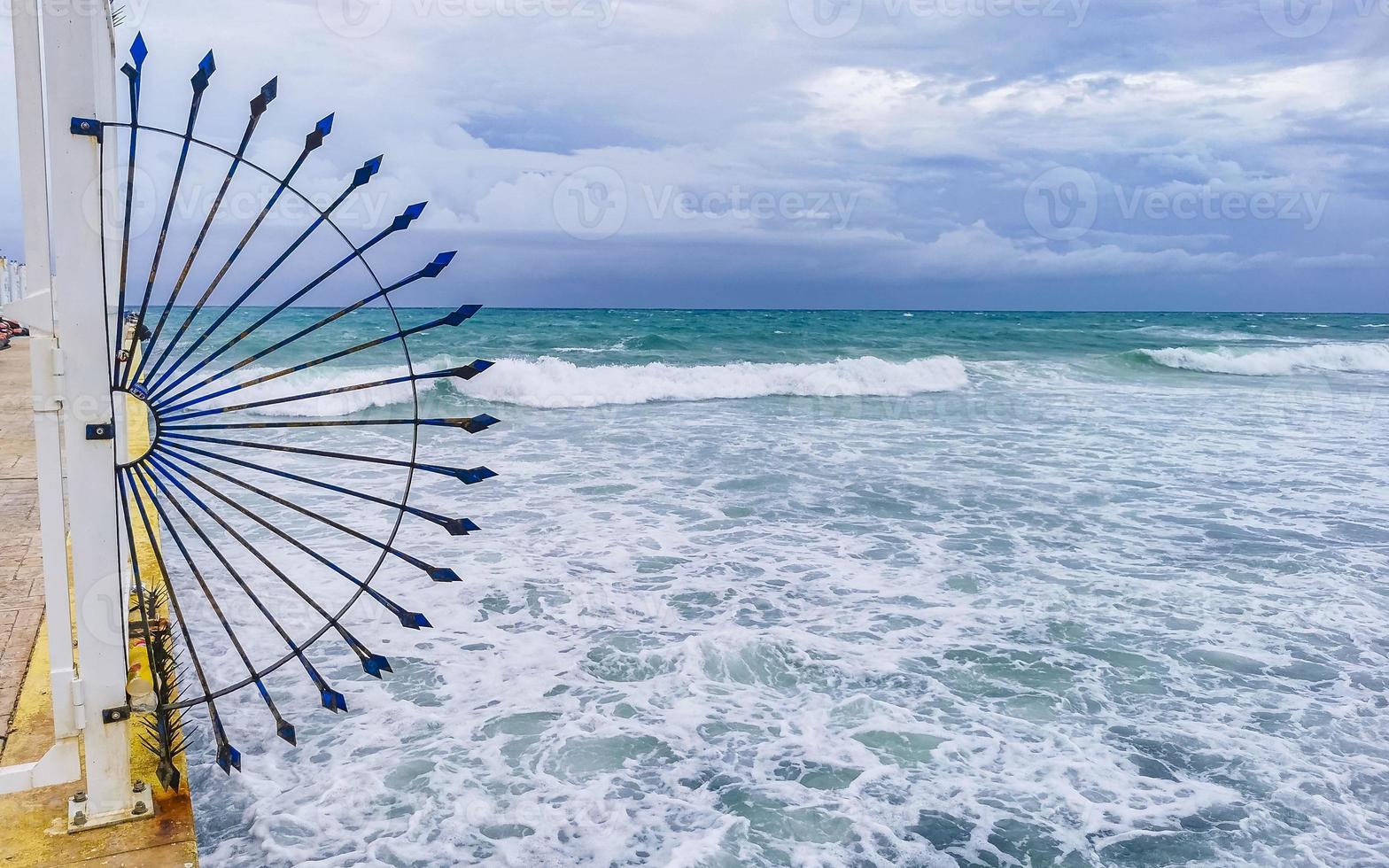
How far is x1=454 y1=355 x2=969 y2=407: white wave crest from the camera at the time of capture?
1717 centimetres

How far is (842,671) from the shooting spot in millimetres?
4664


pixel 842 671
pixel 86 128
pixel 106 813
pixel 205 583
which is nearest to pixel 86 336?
pixel 86 128

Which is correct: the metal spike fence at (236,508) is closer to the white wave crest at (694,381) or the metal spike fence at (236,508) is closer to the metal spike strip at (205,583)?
the metal spike strip at (205,583)

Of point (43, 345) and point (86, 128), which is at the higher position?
point (86, 128)

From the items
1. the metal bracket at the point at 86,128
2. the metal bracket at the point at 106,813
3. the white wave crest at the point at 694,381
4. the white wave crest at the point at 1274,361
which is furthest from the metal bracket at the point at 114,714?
the white wave crest at the point at 1274,361

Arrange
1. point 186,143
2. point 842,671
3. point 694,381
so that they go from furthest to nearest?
point 694,381
point 842,671
point 186,143

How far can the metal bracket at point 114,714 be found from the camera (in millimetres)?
2432

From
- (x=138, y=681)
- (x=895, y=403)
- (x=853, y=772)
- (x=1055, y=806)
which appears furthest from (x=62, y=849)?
(x=895, y=403)

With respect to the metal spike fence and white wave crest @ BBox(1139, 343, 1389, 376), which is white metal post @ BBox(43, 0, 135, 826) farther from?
white wave crest @ BBox(1139, 343, 1389, 376)

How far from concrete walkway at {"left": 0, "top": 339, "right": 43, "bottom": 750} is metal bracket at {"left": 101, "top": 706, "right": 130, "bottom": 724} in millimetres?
983

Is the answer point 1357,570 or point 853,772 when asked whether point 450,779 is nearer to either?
point 853,772

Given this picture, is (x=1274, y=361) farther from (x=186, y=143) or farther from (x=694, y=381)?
(x=186, y=143)

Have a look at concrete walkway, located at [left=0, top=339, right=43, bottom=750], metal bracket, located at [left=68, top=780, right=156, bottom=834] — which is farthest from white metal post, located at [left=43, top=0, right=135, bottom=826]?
concrete walkway, located at [left=0, top=339, right=43, bottom=750]

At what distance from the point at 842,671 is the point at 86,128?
3821mm
